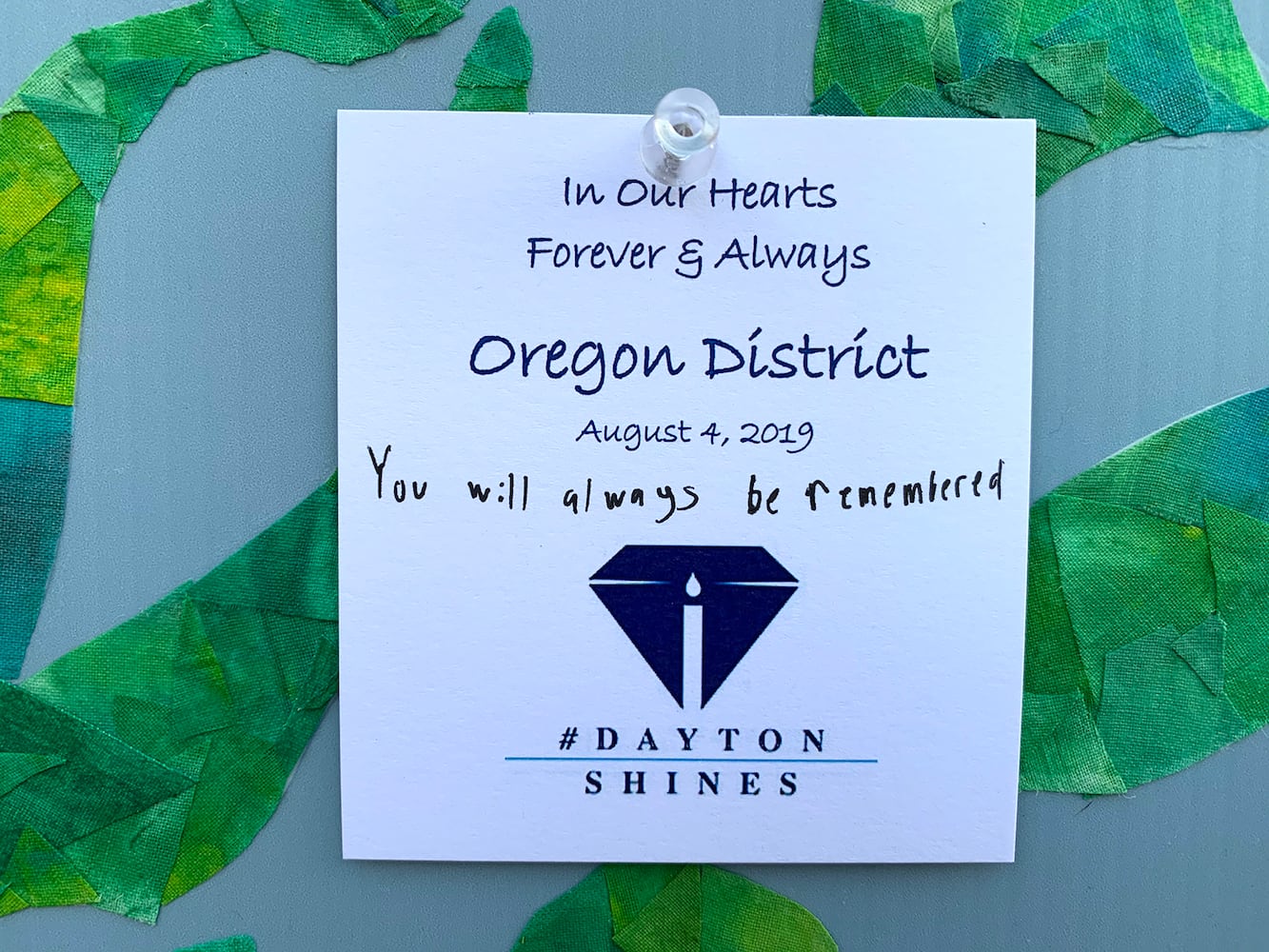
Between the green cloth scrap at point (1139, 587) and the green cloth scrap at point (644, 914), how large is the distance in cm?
17

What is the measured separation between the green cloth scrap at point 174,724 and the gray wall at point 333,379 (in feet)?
0.05

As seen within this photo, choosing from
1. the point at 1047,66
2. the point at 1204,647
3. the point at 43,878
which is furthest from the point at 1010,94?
the point at 43,878

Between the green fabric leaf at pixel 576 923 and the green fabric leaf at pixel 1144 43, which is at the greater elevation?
the green fabric leaf at pixel 1144 43

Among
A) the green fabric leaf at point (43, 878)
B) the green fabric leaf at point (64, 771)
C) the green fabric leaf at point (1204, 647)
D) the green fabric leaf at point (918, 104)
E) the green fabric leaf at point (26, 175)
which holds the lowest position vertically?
the green fabric leaf at point (43, 878)

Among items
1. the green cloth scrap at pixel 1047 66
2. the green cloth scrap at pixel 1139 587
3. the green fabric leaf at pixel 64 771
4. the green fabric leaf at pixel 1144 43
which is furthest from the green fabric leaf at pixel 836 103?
the green fabric leaf at pixel 64 771

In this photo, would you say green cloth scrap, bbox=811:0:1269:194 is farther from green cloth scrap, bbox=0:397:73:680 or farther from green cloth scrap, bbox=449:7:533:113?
green cloth scrap, bbox=0:397:73:680

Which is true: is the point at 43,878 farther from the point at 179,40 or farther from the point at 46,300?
the point at 179,40

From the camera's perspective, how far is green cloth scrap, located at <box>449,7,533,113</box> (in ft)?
1.52

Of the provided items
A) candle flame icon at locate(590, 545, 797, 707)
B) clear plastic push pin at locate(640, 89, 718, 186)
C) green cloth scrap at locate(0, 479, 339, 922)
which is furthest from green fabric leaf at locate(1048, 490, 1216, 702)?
green cloth scrap at locate(0, 479, 339, 922)

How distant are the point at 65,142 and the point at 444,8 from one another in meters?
0.20

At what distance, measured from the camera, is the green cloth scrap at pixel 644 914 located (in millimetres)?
475

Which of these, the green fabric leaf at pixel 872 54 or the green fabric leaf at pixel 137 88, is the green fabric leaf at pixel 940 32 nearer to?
the green fabric leaf at pixel 872 54

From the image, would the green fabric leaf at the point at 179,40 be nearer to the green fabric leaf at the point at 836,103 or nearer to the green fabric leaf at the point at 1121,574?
the green fabric leaf at the point at 836,103

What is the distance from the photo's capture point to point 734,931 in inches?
18.8
